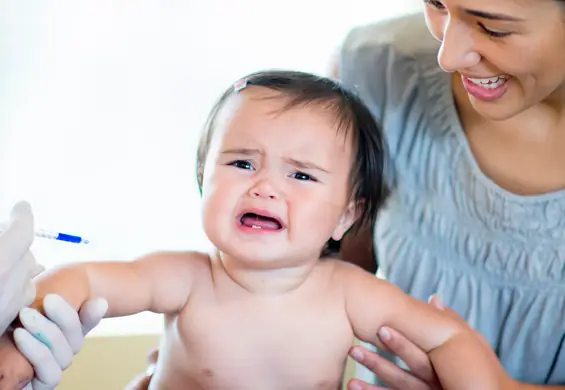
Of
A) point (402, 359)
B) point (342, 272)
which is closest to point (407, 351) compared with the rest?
point (402, 359)

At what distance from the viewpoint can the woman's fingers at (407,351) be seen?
3.24 ft

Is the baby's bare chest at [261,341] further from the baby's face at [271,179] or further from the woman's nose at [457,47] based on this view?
the woman's nose at [457,47]

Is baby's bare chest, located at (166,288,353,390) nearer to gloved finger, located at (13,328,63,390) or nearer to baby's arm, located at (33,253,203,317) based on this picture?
baby's arm, located at (33,253,203,317)


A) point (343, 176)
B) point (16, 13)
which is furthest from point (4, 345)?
point (16, 13)

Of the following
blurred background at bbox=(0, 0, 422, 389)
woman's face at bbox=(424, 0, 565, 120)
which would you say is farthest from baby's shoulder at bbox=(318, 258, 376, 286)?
blurred background at bbox=(0, 0, 422, 389)

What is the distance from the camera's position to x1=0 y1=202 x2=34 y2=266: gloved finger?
718mm

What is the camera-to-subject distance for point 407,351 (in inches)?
39.0

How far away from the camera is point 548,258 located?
43.9 inches

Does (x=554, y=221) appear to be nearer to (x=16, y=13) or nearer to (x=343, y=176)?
(x=343, y=176)

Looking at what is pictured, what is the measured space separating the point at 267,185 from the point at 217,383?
0.27m

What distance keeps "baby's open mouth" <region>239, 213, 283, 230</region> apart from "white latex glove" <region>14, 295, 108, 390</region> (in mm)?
203

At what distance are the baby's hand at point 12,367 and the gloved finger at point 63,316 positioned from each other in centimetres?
5

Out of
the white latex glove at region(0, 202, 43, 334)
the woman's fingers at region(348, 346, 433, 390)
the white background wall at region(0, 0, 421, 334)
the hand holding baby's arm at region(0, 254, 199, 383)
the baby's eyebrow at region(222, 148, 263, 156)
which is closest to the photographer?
the white latex glove at region(0, 202, 43, 334)

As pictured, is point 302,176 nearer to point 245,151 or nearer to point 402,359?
point 245,151
